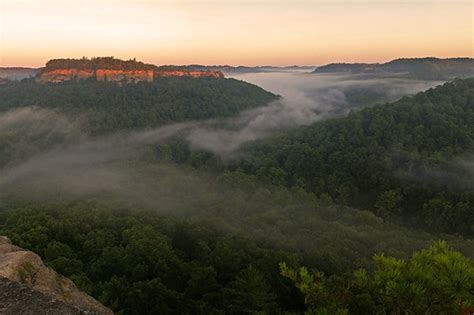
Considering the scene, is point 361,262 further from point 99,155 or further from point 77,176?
point 99,155

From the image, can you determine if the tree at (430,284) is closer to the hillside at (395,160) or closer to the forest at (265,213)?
the forest at (265,213)

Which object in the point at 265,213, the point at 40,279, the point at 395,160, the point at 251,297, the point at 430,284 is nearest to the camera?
the point at 430,284

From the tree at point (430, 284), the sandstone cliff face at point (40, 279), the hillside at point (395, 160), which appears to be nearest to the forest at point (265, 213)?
the tree at point (430, 284)

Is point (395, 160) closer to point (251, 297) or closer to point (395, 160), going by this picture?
point (395, 160)

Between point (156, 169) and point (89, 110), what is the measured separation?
92481 mm

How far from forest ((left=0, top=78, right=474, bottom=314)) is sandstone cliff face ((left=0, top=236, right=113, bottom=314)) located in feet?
21.0

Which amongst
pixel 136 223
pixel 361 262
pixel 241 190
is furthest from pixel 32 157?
pixel 361 262

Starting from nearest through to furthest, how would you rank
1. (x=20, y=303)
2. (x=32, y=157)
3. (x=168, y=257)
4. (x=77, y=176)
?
(x=20, y=303)
(x=168, y=257)
(x=77, y=176)
(x=32, y=157)

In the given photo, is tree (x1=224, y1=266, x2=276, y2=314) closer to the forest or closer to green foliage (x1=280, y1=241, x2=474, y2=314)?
the forest

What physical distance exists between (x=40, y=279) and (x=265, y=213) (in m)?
66.6

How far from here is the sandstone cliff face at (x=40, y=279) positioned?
11508 millimetres

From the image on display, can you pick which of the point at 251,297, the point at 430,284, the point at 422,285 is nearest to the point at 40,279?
the point at 422,285

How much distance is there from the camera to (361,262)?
167 feet

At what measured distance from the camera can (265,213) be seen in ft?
255
